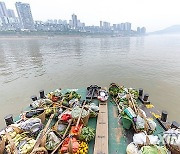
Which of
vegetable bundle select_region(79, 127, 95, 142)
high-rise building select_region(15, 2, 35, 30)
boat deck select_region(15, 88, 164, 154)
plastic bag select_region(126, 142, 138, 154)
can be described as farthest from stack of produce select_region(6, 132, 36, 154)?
high-rise building select_region(15, 2, 35, 30)

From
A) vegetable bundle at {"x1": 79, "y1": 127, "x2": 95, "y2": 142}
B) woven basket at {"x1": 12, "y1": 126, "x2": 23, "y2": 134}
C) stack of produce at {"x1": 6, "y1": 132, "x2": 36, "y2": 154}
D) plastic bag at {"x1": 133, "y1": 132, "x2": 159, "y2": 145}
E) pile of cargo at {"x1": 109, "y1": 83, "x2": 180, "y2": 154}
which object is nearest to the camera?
pile of cargo at {"x1": 109, "y1": 83, "x2": 180, "y2": 154}

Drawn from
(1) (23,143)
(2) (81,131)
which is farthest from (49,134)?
(2) (81,131)

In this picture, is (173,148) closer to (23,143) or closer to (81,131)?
(81,131)

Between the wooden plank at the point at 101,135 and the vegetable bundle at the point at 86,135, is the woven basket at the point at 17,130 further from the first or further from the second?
the wooden plank at the point at 101,135

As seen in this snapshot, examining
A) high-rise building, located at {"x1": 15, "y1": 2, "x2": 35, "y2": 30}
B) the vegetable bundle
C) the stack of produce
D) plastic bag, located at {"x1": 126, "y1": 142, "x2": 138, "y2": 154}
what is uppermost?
high-rise building, located at {"x1": 15, "y1": 2, "x2": 35, "y2": 30}

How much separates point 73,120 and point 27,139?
3.97ft

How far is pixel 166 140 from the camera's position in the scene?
9.97 feet

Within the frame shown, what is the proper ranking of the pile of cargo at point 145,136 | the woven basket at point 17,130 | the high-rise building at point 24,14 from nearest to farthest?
the pile of cargo at point 145,136 < the woven basket at point 17,130 < the high-rise building at point 24,14

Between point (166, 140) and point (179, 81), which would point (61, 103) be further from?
point (179, 81)

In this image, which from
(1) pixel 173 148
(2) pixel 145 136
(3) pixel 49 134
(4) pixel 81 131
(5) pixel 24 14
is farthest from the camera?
(5) pixel 24 14

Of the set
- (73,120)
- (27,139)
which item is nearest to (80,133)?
(73,120)

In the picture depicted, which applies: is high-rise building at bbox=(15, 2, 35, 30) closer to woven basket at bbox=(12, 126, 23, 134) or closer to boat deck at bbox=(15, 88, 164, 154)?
woven basket at bbox=(12, 126, 23, 134)

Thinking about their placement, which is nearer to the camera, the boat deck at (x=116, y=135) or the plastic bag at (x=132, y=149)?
the plastic bag at (x=132, y=149)

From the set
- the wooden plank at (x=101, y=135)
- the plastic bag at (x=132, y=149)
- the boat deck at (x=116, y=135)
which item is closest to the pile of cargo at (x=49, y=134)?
the wooden plank at (x=101, y=135)
